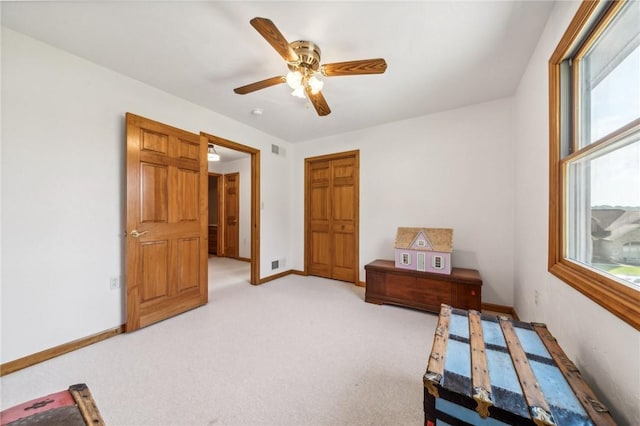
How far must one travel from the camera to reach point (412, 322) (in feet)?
8.36

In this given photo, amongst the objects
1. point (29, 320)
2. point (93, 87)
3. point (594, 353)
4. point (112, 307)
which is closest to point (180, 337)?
point (112, 307)

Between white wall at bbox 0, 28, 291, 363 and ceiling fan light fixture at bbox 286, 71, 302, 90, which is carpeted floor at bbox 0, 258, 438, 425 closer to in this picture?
white wall at bbox 0, 28, 291, 363

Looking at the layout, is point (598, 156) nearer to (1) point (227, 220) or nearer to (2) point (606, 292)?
(2) point (606, 292)

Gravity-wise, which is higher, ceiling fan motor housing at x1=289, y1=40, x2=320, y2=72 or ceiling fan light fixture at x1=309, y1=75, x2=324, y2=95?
ceiling fan motor housing at x1=289, y1=40, x2=320, y2=72

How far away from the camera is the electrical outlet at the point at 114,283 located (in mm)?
2273

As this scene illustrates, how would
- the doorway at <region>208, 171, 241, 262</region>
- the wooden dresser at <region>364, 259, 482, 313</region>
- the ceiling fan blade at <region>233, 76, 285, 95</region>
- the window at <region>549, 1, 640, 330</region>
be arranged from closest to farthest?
the window at <region>549, 1, 640, 330</region>, the ceiling fan blade at <region>233, 76, 285, 95</region>, the wooden dresser at <region>364, 259, 482, 313</region>, the doorway at <region>208, 171, 241, 262</region>

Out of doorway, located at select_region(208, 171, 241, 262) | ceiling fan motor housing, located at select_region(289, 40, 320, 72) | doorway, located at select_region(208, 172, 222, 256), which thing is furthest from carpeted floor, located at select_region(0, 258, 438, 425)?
doorway, located at select_region(208, 172, 222, 256)

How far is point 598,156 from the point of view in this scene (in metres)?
1.24

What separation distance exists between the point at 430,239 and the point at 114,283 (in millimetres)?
3517

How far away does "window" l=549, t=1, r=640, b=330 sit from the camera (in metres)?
0.97

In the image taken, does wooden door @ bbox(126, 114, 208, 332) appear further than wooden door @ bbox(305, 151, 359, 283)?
No

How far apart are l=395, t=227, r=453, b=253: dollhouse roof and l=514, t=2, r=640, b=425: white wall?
26.8 inches

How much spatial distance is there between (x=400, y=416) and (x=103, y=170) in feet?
10.4

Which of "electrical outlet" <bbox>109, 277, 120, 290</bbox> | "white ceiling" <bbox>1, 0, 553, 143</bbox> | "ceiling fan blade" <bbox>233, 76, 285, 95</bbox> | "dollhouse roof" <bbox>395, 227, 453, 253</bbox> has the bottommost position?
"electrical outlet" <bbox>109, 277, 120, 290</bbox>
